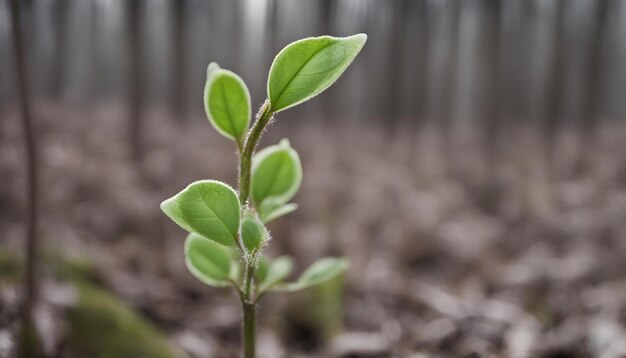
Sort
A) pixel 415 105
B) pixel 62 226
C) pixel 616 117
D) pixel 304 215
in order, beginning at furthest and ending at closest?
pixel 616 117
pixel 415 105
pixel 304 215
pixel 62 226

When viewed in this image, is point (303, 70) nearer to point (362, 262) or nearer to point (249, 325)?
point (249, 325)

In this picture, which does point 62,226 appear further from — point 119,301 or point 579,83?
point 579,83

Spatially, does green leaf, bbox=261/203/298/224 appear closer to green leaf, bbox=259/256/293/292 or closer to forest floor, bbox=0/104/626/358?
green leaf, bbox=259/256/293/292

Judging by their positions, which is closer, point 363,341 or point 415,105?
point 363,341

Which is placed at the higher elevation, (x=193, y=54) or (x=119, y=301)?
(x=193, y=54)

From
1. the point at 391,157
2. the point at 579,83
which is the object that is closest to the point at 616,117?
the point at 579,83

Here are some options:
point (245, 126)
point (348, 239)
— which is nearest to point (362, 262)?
point (348, 239)

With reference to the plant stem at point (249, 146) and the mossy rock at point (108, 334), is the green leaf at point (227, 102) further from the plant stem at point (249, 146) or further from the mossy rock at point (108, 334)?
the mossy rock at point (108, 334)
